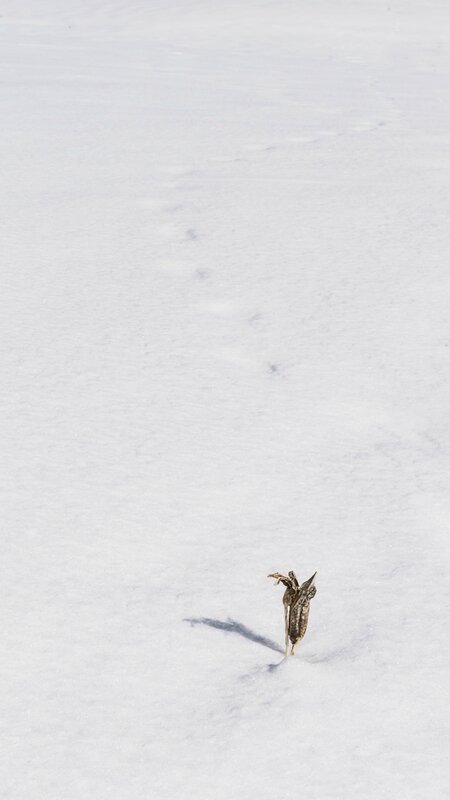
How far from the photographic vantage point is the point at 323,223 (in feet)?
13.3

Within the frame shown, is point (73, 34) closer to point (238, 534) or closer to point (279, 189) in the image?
point (279, 189)

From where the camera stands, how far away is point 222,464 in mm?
2379

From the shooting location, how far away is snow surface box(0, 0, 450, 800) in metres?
1.56

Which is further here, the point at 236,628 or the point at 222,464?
the point at 222,464

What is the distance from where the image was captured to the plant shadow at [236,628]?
1.79m

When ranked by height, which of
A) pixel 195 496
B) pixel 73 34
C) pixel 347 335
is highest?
pixel 73 34

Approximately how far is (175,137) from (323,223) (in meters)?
1.86

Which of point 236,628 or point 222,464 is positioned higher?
point 222,464

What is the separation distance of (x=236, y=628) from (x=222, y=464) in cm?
61

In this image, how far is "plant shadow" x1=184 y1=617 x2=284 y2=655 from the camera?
5.86ft

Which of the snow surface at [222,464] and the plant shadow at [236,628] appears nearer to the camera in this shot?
the snow surface at [222,464]

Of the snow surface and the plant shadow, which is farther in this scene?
the plant shadow

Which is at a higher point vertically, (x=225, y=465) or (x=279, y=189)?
(x=279, y=189)

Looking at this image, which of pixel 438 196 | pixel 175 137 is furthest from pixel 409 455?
pixel 175 137
